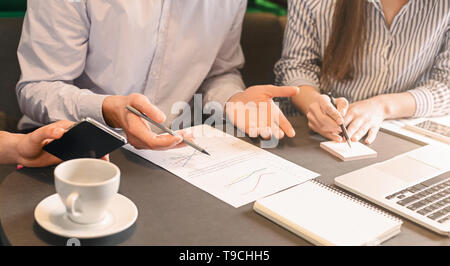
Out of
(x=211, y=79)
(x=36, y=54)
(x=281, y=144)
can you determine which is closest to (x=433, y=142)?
(x=281, y=144)

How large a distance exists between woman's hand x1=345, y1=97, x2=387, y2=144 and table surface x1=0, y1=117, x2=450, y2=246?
0.64ft

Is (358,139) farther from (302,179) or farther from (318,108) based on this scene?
(302,179)

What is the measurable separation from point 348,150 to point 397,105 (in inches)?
13.2

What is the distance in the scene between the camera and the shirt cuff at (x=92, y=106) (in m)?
1.04

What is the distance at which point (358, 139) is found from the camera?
1057 mm

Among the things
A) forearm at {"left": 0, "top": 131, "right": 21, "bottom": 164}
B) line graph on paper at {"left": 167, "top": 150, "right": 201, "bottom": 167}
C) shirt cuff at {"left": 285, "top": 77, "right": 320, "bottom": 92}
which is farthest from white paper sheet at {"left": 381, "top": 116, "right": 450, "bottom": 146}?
forearm at {"left": 0, "top": 131, "right": 21, "bottom": 164}

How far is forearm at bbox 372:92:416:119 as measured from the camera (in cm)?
123

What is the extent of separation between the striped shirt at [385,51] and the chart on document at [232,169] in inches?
19.4

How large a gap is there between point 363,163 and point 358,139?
0.12m

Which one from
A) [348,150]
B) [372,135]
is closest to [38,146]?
[348,150]

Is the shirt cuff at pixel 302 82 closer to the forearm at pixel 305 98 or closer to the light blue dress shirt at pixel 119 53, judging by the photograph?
the forearm at pixel 305 98

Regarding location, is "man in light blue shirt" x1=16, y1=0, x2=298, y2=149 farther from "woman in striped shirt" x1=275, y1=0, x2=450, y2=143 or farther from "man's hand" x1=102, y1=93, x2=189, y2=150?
"woman in striped shirt" x1=275, y1=0, x2=450, y2=143

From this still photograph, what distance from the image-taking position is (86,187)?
0.61m
